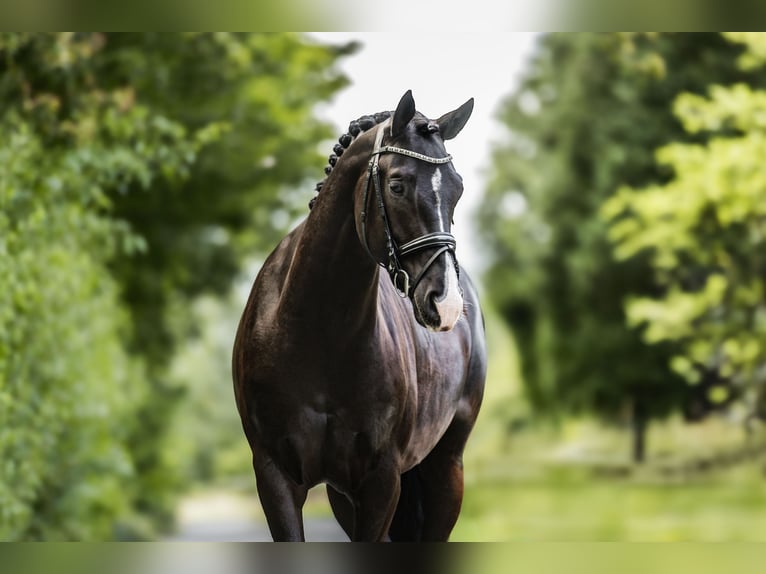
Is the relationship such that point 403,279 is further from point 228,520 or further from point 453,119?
point 228,520

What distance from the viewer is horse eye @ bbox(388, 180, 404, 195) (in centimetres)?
245

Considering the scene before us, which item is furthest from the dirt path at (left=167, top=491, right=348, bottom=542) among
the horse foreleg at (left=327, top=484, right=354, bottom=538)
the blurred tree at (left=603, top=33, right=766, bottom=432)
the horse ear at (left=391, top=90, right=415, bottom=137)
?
the horse ear at (left=391, top=90, right=415, bottom=137)

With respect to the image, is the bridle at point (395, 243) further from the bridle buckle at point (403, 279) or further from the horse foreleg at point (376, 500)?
the horse foreleg at point (376, 500)

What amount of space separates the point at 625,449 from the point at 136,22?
10207mm

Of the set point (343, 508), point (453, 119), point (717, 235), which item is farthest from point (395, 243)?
point (717, 235)

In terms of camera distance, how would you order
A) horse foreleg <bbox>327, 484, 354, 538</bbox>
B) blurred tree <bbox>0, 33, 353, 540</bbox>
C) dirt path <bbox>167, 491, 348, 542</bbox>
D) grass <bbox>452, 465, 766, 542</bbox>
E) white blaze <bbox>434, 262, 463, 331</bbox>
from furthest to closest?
grass <bbox>452, 465, 766, 542</bbox>, dirt path <bbox>167, 491, 348, 542</bbox>, blurred tree <bbox>0, 33, 353, 540</bbox>, horse foreleg <bbox>327, 484, 354, 538</bbox>, white blaze <bbox>434, 262, 463, 331</bbox>

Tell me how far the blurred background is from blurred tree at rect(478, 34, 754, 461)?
3cm


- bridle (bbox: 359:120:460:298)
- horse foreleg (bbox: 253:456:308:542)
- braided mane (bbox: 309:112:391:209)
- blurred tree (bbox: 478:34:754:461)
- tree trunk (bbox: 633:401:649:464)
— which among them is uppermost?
blurred tree (bbox: 478:34:754:461)

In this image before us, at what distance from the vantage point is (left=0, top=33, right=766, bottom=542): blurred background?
5.99 metres

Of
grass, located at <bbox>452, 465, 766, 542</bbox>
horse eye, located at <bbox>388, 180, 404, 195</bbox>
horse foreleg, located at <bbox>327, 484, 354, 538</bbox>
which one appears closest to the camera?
horse eye, located at <bbox>388, 180, 404, 195</bbox>

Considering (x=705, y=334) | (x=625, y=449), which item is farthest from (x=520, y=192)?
(x=705, y=334)

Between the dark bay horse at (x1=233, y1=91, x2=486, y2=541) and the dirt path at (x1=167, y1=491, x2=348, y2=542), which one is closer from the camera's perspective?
the dark bay horse at (x1=233, y1=91, x2=486, y2=541)

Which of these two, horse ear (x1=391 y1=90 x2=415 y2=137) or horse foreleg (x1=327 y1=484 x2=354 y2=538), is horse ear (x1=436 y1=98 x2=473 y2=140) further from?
horse foreleg (x1=327 y1=484 x2=354 y2=538)

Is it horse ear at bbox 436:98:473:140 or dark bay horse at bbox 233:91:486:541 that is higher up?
horse ear at bbox 436:98:473:140
